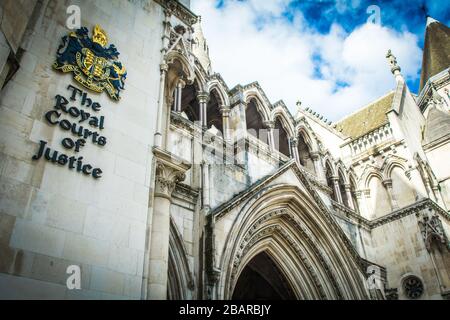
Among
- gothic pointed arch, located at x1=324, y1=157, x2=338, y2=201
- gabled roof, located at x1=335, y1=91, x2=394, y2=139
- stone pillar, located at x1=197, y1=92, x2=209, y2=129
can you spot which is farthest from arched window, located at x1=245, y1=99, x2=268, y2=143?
gabled roof, located at x1=335, y1=91, x2=394, y2=139

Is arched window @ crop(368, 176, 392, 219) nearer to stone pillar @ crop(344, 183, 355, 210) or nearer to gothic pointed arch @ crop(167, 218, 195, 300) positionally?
stone pillar @ crop(344, 183, 355, 210)

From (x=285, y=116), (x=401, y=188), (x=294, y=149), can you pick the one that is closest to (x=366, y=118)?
(x=401, y=188)

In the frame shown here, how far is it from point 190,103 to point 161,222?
8.11m

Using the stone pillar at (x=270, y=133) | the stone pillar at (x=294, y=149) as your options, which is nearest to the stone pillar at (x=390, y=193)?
the stone pillar at (x=294, y=149)

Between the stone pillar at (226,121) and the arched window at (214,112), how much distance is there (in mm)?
→ 248

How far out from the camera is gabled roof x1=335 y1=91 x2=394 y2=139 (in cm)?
2420

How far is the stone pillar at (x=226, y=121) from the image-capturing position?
1393 centimetres

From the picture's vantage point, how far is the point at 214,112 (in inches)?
598

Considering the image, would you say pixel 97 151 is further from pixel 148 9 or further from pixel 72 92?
pixel 148 9

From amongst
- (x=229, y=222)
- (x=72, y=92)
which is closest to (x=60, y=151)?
(x=72, y=92)

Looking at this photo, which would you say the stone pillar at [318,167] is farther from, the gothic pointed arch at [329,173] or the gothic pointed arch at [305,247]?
the gothic pointed arch at [305,247]

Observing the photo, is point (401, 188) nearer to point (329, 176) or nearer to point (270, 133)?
point (329, 176)
